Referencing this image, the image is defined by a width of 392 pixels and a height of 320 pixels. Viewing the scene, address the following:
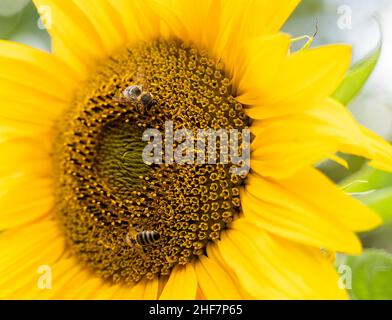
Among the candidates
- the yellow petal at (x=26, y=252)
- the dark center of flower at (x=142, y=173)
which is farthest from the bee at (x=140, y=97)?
the yellow petal at (x=26, y=252)

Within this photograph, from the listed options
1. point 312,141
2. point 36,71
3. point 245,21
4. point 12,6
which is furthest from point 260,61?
point 12,6

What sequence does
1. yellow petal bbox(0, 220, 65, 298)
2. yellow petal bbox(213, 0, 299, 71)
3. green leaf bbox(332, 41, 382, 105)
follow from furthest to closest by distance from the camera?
yellow petal bbox(0, 220, 65, 298) < green leaf bbox(332, 41, 382, 105) < yellow petal bbox(213, 0, 299, 71)

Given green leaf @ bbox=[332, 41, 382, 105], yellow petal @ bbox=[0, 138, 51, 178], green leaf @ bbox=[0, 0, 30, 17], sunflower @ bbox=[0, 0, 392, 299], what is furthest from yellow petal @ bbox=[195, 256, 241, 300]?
green leaf @ bbox=[0, 0, 30, 17]

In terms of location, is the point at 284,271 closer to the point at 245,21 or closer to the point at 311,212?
the point at 311,212

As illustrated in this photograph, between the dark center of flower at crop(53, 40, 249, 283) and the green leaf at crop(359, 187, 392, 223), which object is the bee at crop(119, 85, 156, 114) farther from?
the green leaf at crop(359, 187, 392, 223)

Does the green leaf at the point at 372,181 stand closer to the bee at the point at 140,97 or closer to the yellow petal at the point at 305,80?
the yellow petal at the point at 305,80
